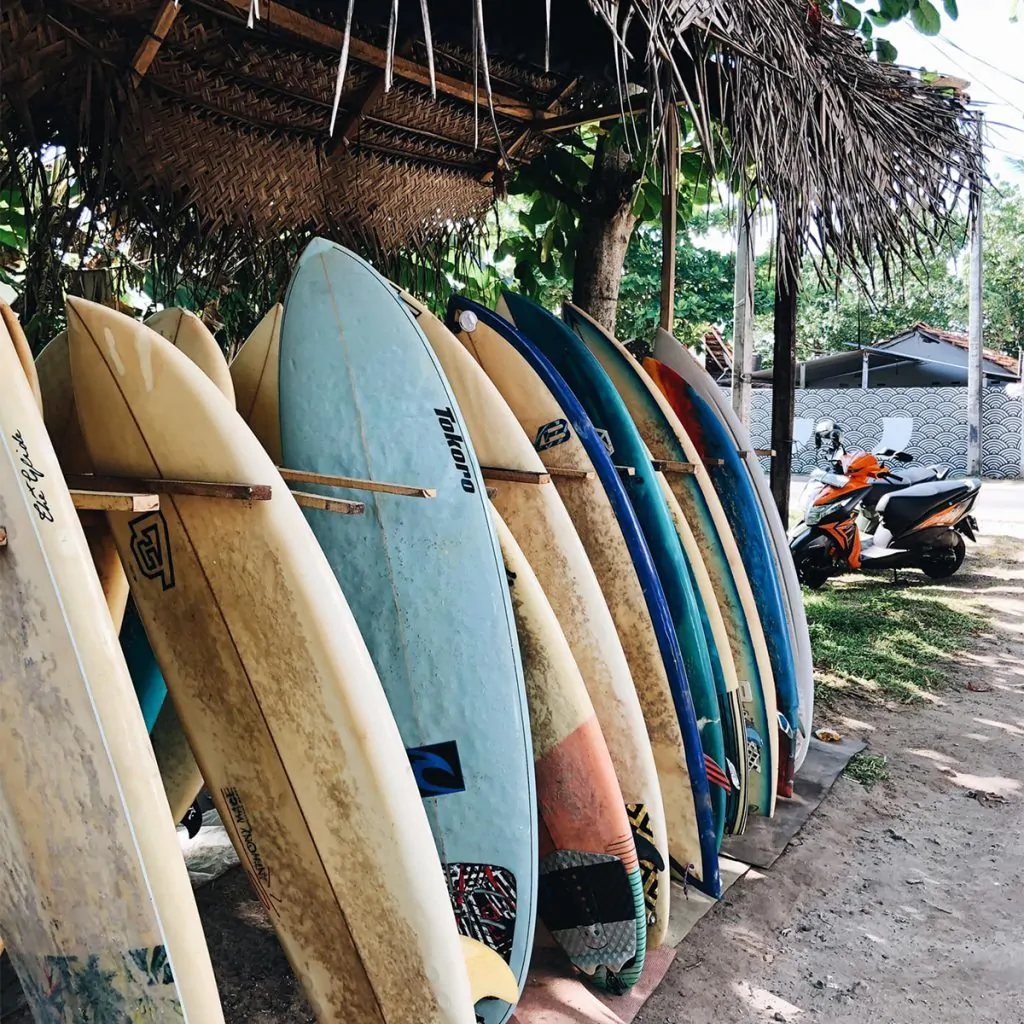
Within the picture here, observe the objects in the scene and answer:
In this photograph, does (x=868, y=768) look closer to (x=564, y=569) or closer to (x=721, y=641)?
(x=721, y=641)

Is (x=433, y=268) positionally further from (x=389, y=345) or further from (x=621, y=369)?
(x=389, y=345)

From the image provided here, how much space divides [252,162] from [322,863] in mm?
2086

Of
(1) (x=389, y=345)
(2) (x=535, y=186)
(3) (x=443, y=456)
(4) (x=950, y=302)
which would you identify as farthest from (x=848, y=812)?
(4) (x=950, y=302)

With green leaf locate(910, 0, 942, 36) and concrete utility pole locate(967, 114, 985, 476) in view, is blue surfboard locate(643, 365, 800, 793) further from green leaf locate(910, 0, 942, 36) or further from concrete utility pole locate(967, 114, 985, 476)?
concrete utility pole locate(967, 114, 985, 476)

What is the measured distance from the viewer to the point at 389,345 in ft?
6.31

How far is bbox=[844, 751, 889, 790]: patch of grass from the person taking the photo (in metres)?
2.93

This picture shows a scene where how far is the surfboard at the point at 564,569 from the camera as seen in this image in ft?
6.48

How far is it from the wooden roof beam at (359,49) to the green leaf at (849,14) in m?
1.48

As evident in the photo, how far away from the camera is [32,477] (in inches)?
43.0

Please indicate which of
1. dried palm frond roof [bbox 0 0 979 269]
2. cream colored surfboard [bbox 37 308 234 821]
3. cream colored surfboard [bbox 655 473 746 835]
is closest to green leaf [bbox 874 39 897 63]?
dried palm frond roof [bbox 0 0 979 269]

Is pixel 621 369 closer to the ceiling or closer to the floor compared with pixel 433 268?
closer to the floor

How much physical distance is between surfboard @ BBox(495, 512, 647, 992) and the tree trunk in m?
2.01

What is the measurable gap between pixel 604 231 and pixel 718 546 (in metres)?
1.52

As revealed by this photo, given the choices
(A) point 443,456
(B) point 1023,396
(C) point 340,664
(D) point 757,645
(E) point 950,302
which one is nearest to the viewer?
→ (C) point 340,664
